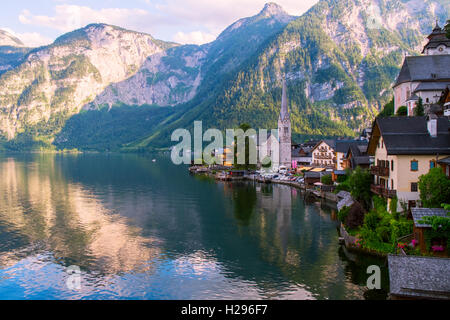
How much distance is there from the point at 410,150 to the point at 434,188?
5.88 metres

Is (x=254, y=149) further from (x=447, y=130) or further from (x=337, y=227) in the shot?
(x=447, y=130)

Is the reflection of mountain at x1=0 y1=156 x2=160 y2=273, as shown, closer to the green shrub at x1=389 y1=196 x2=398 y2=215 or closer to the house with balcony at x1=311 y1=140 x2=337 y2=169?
the green shrub at x1=389 y1=196 x2=398 y2=215

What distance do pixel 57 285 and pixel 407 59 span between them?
85.7m

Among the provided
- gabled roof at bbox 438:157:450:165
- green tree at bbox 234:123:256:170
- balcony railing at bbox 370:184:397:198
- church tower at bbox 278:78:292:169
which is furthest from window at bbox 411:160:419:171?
church tower at bbox 278:78:292:169

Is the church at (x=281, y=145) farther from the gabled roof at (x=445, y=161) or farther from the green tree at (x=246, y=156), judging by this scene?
the gabled roof at (x=445, y=161)

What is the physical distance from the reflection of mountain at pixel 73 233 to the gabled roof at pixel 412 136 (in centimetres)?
3141

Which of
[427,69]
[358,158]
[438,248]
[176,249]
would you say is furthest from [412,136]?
[427,69]

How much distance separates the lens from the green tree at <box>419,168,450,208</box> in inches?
1572

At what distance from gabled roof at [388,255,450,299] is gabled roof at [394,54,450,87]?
67.2 metres

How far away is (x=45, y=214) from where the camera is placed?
7288 cm

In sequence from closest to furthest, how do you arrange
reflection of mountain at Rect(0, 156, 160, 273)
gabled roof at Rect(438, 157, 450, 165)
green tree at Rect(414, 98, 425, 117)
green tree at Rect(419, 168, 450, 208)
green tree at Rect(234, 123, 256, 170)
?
green tree at Rect(419, 168, 450, 208) → gabled roof at Rect(438, 157, 450, 165) → reflection of mountain at Rect(0, 156, 160, 273) → green tree at Rect(414, 98, 425, 117) → green tree at Rect(234, 123, 256, 170)

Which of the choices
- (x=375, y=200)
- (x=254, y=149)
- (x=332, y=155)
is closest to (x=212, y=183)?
(x=254, y=149)

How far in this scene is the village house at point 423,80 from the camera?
80.6 metres

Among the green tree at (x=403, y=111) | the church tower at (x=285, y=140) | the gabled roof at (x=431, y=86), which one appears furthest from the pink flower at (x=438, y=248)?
the church tower at (x=285, y=140)
